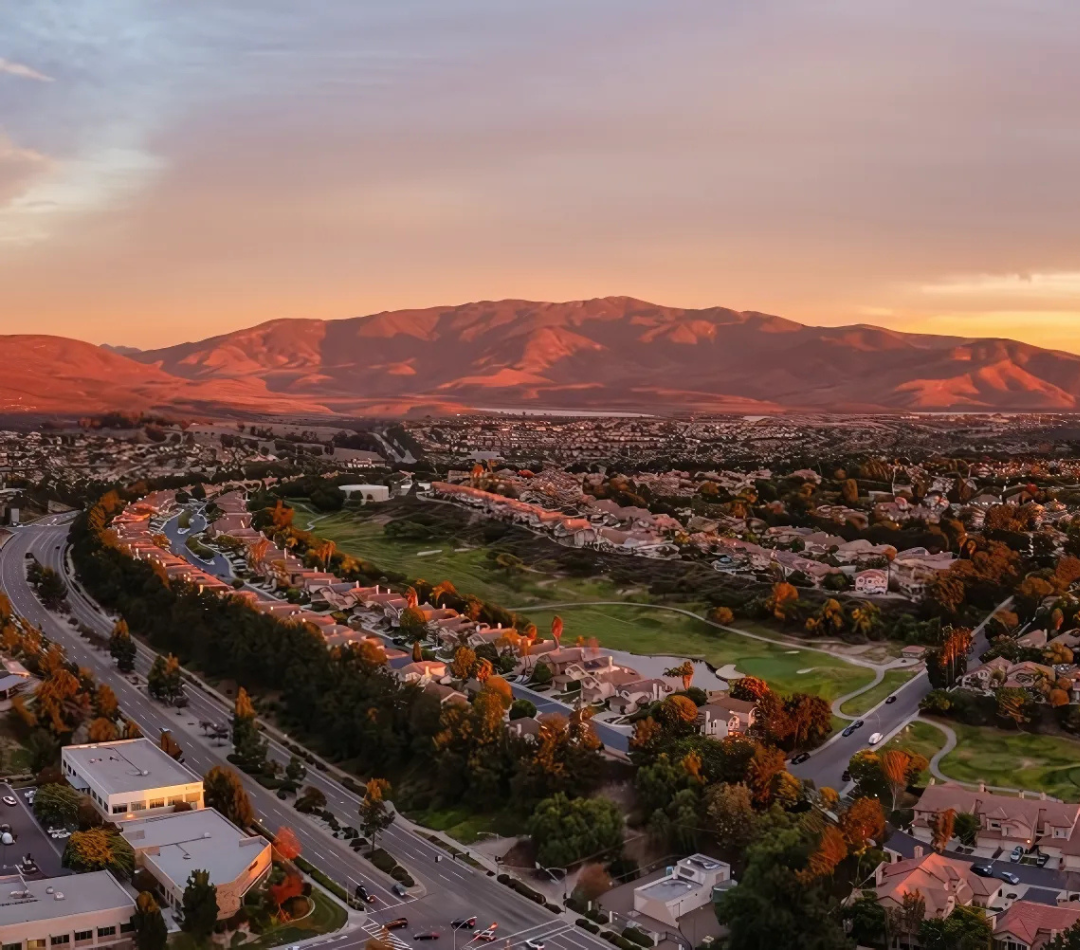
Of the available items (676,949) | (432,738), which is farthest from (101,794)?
(676,949)

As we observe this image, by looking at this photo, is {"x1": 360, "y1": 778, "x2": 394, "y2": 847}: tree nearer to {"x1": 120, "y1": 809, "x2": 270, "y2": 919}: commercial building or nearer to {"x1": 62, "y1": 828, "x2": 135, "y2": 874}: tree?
{"x1": 120, "y1": 809, "x2": 270, "y2": 919}: commercial building

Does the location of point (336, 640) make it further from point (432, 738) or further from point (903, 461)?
point (903, 461)

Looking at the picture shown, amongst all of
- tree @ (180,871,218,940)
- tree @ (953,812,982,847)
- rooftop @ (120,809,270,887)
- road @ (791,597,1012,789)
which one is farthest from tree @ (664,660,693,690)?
tree @ (180,871,218,940)

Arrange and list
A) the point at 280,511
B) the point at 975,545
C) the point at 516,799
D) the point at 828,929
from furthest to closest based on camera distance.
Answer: the point at 280,511 < the point at 975,545 < the point at 516,799 < the point at 828,929

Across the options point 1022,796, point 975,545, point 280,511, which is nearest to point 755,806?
point 1022,796

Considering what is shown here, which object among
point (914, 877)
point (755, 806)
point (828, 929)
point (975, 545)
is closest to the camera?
point (828, 929)

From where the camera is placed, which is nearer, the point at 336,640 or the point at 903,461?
the point at 336,640

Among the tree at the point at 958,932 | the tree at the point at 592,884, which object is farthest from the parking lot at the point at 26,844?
the tree at the point at 958,932
